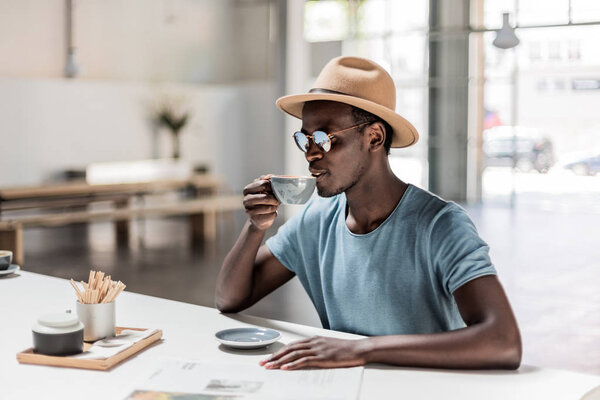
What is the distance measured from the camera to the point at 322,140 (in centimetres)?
181

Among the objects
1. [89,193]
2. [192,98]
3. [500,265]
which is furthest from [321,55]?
[500,265]

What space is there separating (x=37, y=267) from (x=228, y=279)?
5.26m

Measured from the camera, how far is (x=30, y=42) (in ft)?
33.1

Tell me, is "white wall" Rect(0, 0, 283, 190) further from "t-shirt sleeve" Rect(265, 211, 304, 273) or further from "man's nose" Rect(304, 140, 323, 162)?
"man's nose" Rect(304, 140, 323, 162)

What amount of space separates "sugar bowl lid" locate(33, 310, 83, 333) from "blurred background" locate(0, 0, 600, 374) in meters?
5.92

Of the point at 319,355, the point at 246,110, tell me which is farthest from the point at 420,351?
the point at 246,110

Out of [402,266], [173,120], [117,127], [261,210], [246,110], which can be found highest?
[246,110]

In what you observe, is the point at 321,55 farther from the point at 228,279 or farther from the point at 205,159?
the point at 228,279

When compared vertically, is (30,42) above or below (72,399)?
above

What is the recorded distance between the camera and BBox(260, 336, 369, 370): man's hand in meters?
1.45

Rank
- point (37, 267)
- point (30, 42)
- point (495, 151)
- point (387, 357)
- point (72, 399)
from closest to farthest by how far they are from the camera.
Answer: point (72, 399) → point (387, 357) → point (37, 267) → point (30, 42) → point (495, 151)

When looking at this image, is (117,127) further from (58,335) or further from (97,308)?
(58,335)

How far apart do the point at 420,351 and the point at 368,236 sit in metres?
0.48

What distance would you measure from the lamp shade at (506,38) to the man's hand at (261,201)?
190 inches
